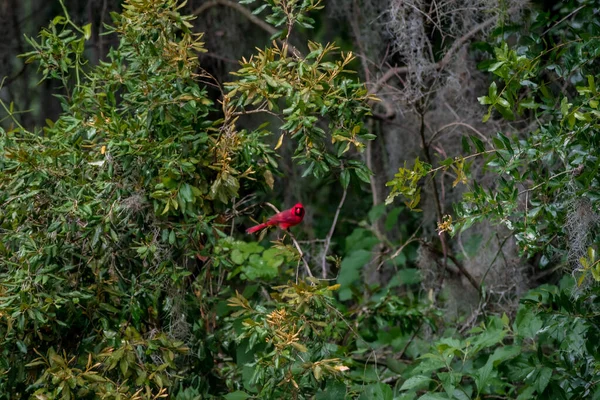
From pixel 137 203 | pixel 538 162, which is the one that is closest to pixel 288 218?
pixel 137 203

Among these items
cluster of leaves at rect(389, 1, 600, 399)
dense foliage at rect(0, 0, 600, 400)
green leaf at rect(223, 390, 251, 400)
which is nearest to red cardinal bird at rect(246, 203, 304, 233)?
dense foliage at rect(0, 0, 600, 400)

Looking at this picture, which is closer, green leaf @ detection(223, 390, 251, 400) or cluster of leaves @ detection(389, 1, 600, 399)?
cluster of leaves @ detection(389, 1, 600, 399)

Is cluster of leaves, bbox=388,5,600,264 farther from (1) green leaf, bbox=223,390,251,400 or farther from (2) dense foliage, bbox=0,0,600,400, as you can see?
(1) green leaf, bbox=223,390,251,400

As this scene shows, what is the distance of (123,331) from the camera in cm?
288

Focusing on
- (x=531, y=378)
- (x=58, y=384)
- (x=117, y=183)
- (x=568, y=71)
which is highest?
(x=568, y=71)

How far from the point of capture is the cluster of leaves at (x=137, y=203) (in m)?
2.68

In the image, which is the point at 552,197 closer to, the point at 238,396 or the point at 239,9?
the point at 238,396

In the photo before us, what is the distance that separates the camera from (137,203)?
8.99 ft

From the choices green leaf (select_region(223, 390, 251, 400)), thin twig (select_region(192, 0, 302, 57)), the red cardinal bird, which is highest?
thin twig (select_region(192, 0, 302, 57))

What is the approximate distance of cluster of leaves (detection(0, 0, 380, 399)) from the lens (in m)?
→ 2.68

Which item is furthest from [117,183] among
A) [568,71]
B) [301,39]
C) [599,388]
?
[301,39]

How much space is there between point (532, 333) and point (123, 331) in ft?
4.73

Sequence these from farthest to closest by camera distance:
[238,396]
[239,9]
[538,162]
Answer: [239,9] < [238,396] < [538,162]

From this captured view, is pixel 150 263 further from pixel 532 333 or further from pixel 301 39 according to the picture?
pixel 301 39
